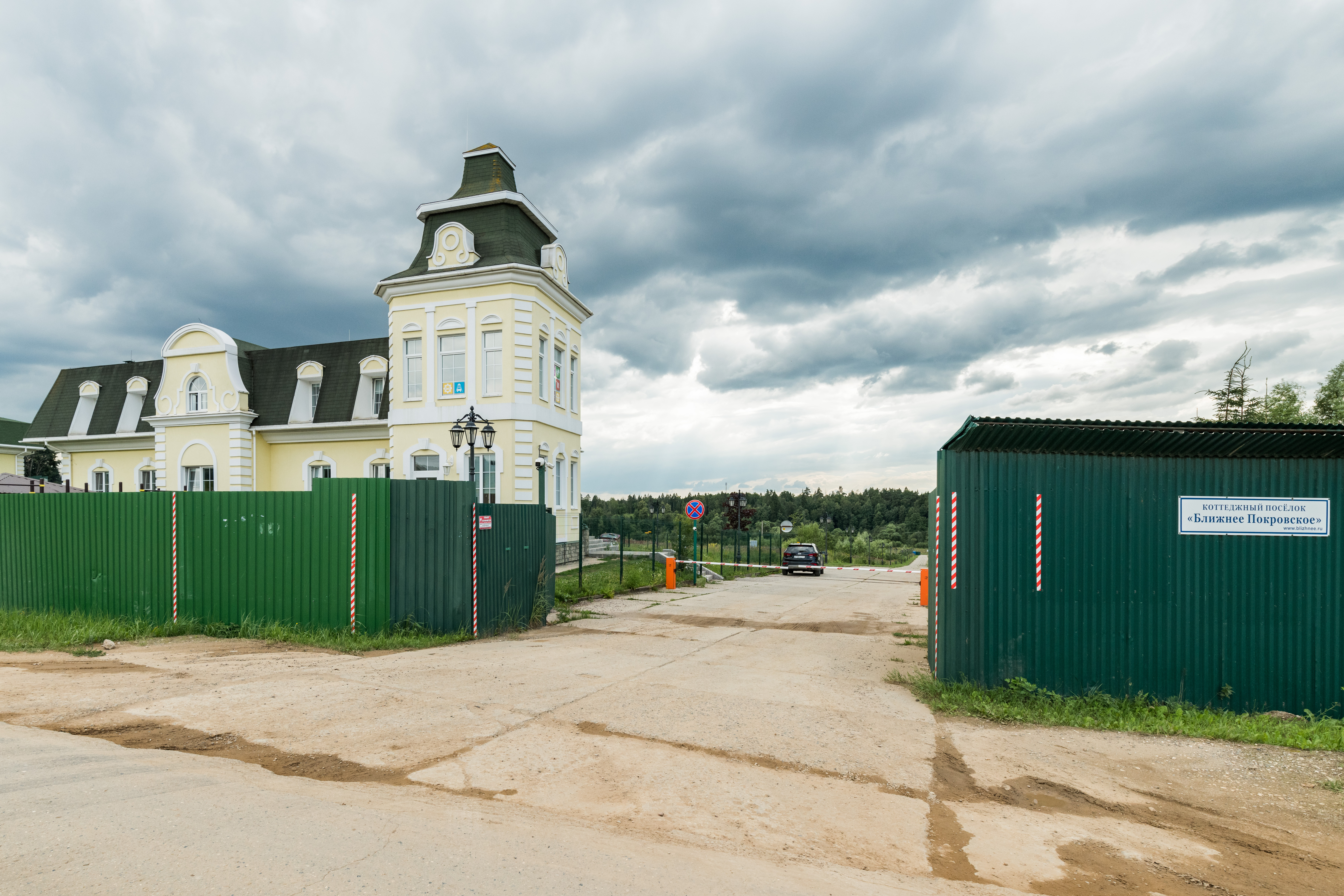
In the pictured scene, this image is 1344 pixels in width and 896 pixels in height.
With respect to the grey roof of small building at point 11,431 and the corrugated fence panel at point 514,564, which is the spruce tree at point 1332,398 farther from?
the grey roof of small building at point 11,431

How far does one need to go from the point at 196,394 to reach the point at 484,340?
1420cm

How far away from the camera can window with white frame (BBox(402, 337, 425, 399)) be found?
25.8 metres

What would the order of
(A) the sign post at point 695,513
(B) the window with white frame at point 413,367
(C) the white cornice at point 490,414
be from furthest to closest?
(B) the window with white frame at point 413,367 < (C) the white cornice at point 490,414 < (A) the sign post at point 695,513

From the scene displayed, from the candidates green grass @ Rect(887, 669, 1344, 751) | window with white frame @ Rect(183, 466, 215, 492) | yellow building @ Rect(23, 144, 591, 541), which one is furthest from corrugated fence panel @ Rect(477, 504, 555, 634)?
window with white frame @ Rect(183, 466, 215, 492)

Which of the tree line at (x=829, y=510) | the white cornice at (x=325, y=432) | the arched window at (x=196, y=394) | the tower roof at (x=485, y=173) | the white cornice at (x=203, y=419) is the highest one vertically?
the tower roof at (x=485, y=173)

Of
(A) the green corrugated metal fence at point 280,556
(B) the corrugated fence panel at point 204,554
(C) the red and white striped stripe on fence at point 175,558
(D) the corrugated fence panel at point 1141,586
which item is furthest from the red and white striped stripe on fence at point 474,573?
(D) the corrugated fence panel at point 1141,586

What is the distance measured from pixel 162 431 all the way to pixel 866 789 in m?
33.7

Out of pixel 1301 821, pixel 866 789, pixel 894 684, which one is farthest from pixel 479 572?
pixel 1301 821

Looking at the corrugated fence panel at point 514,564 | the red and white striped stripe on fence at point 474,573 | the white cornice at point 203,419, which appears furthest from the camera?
the white cornice at point 203,419

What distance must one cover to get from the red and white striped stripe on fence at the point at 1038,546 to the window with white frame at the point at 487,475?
19.2 m

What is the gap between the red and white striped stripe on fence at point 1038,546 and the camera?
8109mm

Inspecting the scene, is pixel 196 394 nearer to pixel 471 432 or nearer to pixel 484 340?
pixel 484 340

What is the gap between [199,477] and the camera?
29359 millimetres

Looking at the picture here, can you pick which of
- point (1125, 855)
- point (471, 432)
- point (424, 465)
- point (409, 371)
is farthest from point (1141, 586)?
point (409, 371)
